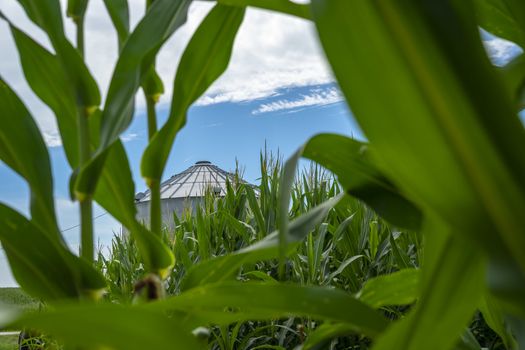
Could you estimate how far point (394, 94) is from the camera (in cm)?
18

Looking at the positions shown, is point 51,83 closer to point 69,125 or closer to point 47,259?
point 69,125

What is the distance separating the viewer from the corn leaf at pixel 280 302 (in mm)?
255

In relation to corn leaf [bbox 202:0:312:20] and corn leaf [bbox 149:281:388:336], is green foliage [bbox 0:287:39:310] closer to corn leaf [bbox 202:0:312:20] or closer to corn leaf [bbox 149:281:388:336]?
corn leaf [bbox 149:281:388:336]

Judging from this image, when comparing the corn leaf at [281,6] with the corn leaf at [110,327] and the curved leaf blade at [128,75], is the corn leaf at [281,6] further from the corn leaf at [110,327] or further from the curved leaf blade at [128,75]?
the corn leaf at [110,327]

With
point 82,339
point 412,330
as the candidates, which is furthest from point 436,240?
point 82,339

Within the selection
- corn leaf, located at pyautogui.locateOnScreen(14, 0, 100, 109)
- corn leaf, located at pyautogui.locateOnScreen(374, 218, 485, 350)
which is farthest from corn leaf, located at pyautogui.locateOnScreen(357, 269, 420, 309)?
corn leaf, located at pyautogui.locateOnScreen(14, 0, 100, 109)

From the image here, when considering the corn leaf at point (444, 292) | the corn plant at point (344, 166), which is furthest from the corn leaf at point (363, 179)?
the corn leaf at point (444, 292)

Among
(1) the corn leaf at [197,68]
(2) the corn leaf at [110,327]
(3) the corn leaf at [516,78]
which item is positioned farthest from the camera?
(1) the corn leaf at [197,68]

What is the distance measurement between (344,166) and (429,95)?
182mm

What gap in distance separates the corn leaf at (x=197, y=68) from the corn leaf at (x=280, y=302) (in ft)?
0.47

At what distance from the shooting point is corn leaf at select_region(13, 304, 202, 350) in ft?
0.58

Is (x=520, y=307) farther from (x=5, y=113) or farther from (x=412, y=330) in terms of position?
(x=5, y=113)

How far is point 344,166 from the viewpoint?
36 cm

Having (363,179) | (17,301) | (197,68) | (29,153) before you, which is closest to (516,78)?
Answer: (363,179)
